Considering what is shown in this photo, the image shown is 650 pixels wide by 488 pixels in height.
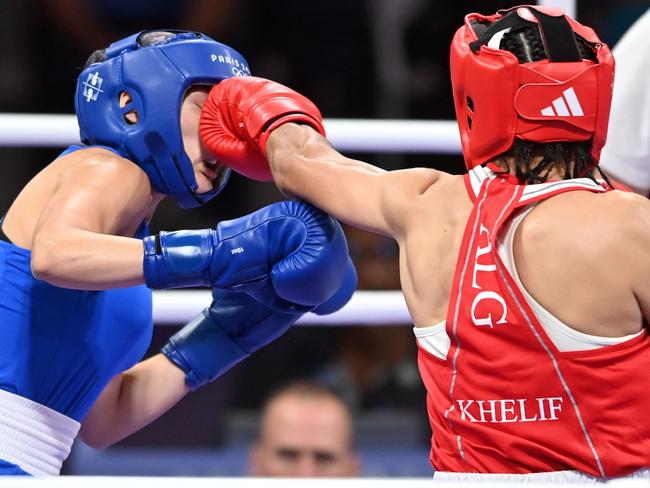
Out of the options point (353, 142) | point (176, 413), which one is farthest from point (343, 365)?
point (353, 142)

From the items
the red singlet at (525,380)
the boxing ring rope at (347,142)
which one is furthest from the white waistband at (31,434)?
the red singlet at (525,380)

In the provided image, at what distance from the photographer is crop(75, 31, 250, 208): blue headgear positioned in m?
1.85

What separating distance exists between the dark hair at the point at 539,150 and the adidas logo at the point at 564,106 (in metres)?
0.05

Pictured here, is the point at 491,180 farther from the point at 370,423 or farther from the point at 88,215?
the point at 370,423

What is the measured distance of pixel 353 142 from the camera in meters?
2.35

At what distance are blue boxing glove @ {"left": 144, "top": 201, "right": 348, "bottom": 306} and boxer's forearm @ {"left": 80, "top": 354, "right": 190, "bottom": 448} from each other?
0.49 metres

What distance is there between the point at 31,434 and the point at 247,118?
25.8 inches

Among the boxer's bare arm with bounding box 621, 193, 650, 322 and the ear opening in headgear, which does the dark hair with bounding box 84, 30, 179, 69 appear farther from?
the boxer's bare arm with bounding box 621, 193, 650, 322

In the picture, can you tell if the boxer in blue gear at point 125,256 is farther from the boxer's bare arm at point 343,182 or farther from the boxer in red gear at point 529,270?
the boxer in red gear at point 529,270

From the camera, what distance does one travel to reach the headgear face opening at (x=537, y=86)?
1516 millimetres

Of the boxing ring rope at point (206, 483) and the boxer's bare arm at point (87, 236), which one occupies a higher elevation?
the boxing ring rope at point (206, 483)

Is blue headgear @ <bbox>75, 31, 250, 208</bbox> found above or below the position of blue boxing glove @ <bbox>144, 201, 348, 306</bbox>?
above

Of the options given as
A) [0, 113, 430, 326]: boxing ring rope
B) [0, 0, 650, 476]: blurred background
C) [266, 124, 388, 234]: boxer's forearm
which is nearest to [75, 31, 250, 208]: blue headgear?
[266, 124, 388, 234]: boxer's forearm

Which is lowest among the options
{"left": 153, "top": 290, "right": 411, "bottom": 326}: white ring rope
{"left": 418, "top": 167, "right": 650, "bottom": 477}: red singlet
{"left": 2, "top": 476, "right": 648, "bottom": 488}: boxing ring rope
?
{"left": 153, "top": 290, "right": 411, "bottom": 326}: white ring rope
